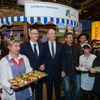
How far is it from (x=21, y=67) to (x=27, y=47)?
21.8 inches

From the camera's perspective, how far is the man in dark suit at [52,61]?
204cm

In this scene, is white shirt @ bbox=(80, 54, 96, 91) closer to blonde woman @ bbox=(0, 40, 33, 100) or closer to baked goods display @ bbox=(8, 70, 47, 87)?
baked goods display @ bbox=(8, 70, 47, 87)

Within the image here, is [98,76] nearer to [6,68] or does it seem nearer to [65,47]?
[65,47]

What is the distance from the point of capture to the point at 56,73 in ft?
6.88

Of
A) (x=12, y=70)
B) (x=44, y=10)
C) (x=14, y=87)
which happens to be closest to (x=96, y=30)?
(x=44, y=10)

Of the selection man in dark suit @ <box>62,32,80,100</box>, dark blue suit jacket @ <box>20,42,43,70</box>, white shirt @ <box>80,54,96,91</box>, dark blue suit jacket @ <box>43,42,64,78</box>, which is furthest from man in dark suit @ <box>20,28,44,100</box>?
white shirt @ <box>80,54,96,91</box>

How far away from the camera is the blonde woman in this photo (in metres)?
1.40

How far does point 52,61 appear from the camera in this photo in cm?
204

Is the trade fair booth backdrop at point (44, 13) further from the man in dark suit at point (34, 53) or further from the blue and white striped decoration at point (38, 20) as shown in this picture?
the man in dark suit at point (34, 53)

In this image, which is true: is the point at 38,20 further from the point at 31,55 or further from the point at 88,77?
the point at 88,77

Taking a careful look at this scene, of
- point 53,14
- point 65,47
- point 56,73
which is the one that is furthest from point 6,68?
point 53,14

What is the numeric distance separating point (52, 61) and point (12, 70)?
846 millimetres

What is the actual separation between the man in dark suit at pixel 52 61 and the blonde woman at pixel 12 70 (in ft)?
1.73

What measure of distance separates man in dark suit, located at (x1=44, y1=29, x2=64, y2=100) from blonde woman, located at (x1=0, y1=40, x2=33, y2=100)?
528 mm
